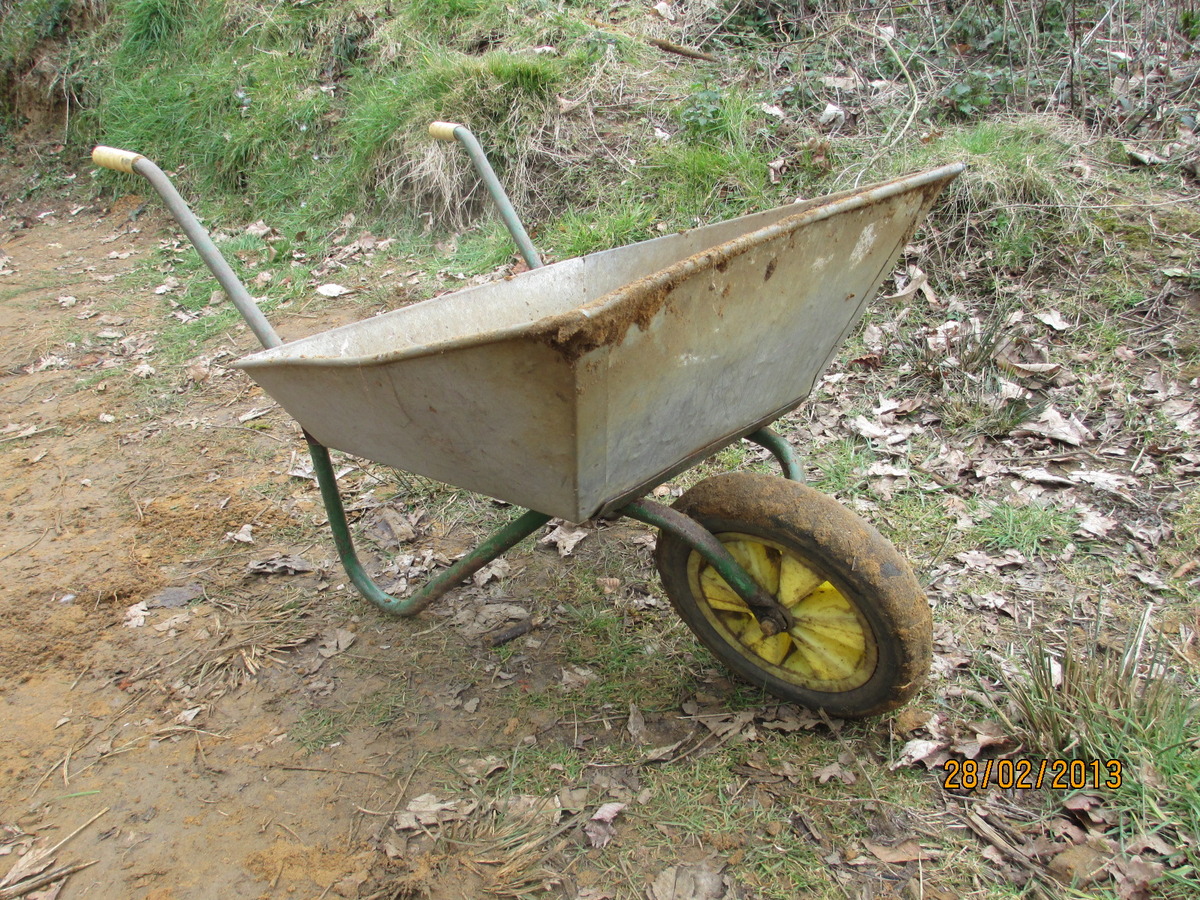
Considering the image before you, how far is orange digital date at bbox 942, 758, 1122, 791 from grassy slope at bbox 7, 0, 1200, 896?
6 cm

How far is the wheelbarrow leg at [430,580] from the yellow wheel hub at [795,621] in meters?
0.47

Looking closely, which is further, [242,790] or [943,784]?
[242,790]

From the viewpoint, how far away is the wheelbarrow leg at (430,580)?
212 centimetres

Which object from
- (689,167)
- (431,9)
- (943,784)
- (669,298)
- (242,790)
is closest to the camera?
(669,298)

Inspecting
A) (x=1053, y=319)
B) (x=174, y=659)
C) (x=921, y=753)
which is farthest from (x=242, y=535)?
(x=1053, y=319)

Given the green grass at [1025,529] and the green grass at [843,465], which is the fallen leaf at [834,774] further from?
the green grass at [843,465]

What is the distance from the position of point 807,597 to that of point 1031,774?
665 millimetres

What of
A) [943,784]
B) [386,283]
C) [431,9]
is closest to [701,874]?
[943,784]

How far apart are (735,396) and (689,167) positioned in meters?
3.04

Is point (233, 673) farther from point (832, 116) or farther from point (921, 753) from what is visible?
point (832, 116)

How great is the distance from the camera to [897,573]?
1852 millimetres

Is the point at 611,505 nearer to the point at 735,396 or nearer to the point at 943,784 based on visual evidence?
the point at 735,396

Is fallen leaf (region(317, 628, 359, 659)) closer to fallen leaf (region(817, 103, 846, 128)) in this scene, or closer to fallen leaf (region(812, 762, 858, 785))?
fallen leaf (region(812, 762, 858, 785))

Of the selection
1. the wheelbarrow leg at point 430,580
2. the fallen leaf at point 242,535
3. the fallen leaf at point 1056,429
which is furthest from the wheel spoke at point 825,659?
the fallen leaf at point 242,535
